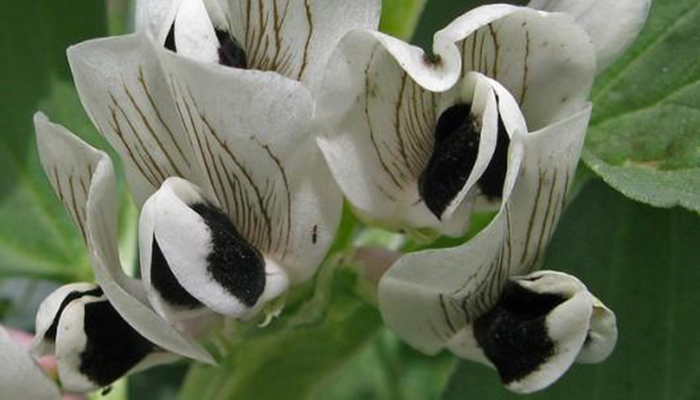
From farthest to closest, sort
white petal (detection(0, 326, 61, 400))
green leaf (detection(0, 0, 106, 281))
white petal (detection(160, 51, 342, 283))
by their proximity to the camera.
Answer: green leaf (detection(0, 0, 106, 281)) → white petal (detection(0, 326, 61, 400)) → white petal (detection(160, 51, 342, 283))

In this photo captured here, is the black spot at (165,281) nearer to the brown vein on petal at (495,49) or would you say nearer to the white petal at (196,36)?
the white petal at (196,36)

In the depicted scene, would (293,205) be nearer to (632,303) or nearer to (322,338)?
(322,338)

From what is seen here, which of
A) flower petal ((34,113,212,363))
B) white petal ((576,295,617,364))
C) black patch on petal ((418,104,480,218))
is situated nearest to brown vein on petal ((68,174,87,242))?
flower petal ((34,113,212,363))

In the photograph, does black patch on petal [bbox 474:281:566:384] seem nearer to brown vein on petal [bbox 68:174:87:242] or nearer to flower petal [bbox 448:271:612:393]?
flower petal [bbox 448:271:612:393]

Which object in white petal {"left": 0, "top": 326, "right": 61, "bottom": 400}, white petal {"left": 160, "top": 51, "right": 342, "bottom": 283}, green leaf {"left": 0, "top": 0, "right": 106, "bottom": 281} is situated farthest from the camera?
green leaf {"left": 0, "top": 0, "right": 106, "bottom": 281}

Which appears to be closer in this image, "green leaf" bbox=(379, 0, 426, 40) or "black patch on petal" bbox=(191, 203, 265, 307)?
"black patch on petal" bbox=(191, 203, 265, 307)

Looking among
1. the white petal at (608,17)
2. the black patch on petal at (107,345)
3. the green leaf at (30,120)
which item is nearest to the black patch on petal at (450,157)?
the white petal at (608,17)

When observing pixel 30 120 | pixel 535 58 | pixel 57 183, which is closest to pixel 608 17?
pixel 535 58
